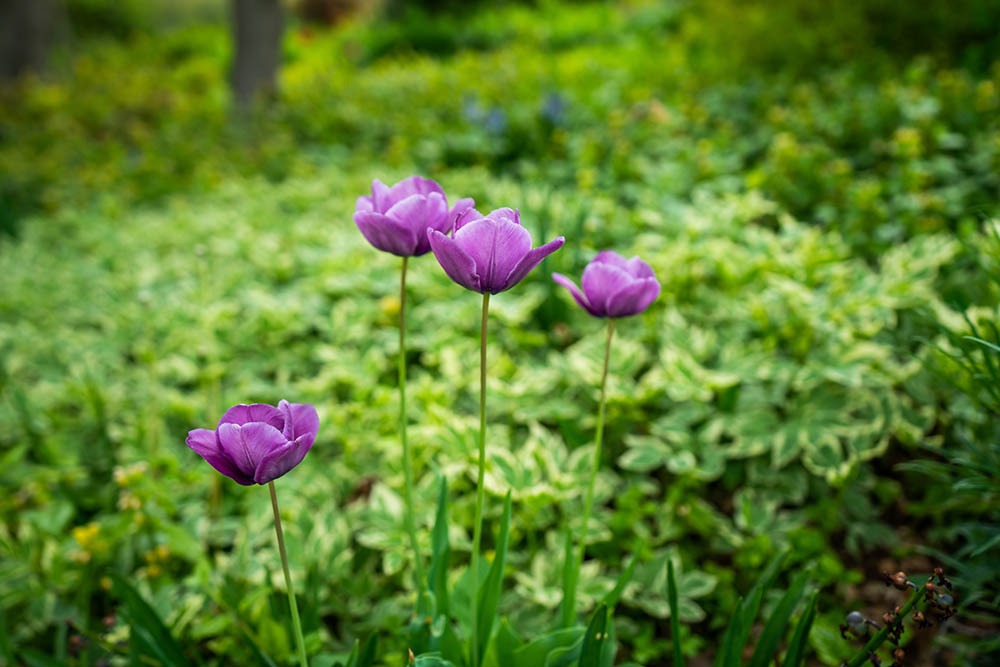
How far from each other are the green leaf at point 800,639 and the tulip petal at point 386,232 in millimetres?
845

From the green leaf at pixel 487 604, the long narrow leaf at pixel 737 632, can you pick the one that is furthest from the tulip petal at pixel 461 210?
the long narrow leaf at pixel 737 632

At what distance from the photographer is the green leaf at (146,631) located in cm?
117

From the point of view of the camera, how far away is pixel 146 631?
1.19m

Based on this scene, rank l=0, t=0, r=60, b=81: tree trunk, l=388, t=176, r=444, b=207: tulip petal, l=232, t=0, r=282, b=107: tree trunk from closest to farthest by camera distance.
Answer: l=388, t=176, r=444, b=207: tulip petal, l=232, t=0, r=282, b=107: tree trunk, l=0, t=0, r=60, b=81: tree trunk

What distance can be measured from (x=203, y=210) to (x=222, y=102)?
4109 millimetres

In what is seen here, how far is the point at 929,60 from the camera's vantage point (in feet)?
12.6

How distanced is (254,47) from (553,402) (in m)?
5.24

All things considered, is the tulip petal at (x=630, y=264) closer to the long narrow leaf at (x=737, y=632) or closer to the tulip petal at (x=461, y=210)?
the tulip petal at (x=461, y=210)

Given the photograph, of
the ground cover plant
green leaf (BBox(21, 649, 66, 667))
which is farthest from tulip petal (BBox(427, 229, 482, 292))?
green leaf (BBox(21, 649, 66, 667))

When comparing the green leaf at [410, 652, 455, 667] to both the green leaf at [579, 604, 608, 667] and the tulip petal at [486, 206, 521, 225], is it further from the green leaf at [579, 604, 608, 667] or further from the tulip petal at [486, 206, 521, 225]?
the tulip petal at [486, 206, 521, 225]

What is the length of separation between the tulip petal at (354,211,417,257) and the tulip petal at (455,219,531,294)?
15 cm

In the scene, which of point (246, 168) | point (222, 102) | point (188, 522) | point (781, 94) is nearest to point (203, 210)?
point (246, 168)

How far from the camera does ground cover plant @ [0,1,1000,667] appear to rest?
1352mm

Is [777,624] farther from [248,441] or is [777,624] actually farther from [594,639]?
[248,441]
